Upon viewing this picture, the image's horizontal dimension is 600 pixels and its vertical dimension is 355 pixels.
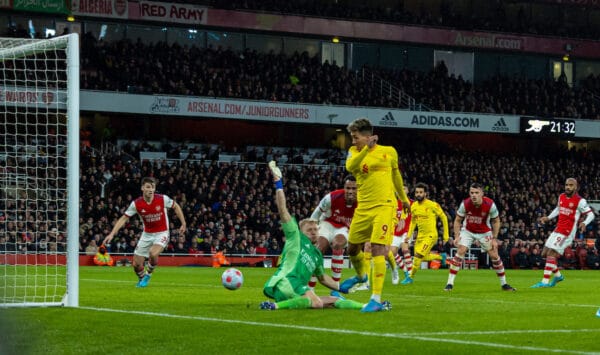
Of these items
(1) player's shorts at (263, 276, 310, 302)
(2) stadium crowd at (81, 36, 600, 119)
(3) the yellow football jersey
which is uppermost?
(2) stadium crowd at (81, 36, 600, 119)

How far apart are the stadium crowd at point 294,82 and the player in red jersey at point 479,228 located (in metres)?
26.1

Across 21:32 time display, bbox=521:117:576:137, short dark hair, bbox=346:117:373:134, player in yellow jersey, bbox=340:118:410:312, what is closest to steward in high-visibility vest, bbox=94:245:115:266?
player in yellow jersey, bbox=340:118:410:312

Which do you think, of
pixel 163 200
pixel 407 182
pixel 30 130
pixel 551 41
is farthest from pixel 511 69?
pixel 163 200

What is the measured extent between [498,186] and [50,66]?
21.5m

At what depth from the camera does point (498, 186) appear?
4566 centimetres

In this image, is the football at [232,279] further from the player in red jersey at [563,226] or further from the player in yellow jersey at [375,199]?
the player in red jersey at [563,226]

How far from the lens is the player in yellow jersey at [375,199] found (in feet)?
34.7

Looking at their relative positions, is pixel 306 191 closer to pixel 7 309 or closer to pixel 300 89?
pixel 300 89

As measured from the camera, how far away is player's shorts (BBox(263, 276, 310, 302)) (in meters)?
10.9

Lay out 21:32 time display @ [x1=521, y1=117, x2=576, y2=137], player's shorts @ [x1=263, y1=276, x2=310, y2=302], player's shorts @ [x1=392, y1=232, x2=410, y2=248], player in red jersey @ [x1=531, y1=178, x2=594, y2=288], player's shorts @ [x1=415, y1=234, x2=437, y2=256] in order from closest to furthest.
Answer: player's shorts @ [x1=263, y1=276, x2=310, y2=302] → player in red jersey @ [x1=531, y1=178, x2=594, y2=288] → player's shorts @ [x1=392, y1=232, x2=410, y2=248] → player's shorts @ [x1=415, y1=234, x2=437, y2=256] → 21:32 time display @ [x1=521, y1=117, x2=576, y2=137]

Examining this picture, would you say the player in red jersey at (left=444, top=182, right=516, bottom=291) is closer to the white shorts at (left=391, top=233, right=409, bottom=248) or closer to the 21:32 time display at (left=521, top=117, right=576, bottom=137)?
the white shorts at (left=391, top=233, right=409, bottom=248)

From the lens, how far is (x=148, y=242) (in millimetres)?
17500

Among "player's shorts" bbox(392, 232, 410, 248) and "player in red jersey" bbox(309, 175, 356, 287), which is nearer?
"player in red jersey" bbox(309, 175, 356, 287)

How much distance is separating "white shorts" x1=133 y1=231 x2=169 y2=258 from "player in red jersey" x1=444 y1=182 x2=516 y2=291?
17.6ft
